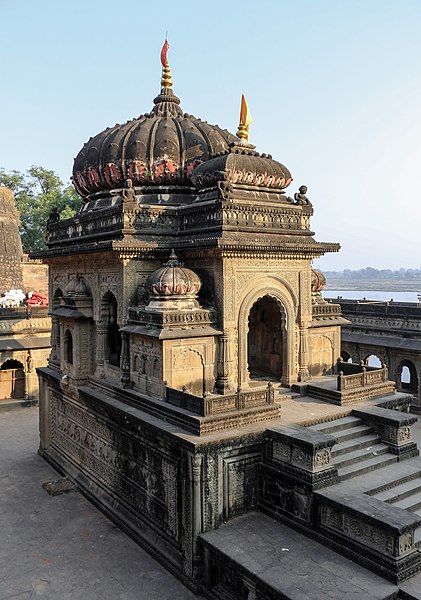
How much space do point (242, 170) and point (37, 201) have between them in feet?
123

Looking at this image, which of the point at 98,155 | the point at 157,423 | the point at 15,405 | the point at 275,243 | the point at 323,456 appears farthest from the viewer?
the point at 15,405

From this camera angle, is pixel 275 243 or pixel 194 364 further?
pixel 275 243

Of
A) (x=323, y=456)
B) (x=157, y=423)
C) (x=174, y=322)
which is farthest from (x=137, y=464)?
(x=323, y=456)

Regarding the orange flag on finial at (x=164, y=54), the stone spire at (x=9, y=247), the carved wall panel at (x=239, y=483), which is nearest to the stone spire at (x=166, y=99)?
the orange flag on finial at (x=164, y=54)

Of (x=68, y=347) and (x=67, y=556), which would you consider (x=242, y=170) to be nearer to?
(x=68, y=347)

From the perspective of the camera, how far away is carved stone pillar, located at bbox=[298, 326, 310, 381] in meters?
13.8

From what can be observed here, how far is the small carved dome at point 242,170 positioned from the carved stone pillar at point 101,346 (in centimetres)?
456

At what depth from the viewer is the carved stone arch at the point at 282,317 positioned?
40.6 feet

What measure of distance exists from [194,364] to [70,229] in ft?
21.9

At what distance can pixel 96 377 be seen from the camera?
14.1 metres

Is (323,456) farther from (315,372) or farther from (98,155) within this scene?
(98,155)

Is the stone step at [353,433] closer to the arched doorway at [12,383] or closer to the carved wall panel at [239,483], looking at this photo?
the carved wall panel at [239,483]

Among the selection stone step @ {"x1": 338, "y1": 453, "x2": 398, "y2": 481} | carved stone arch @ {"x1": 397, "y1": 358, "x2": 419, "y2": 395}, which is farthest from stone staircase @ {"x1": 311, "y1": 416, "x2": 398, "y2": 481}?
carved stone arch @ {"x1": 397, "y1": 358, "x2": 419, "y2": 395}

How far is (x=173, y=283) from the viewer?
1165 cm
